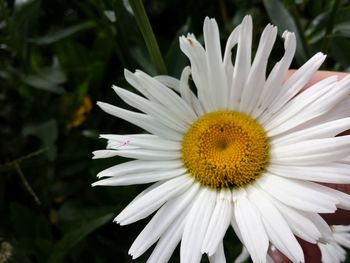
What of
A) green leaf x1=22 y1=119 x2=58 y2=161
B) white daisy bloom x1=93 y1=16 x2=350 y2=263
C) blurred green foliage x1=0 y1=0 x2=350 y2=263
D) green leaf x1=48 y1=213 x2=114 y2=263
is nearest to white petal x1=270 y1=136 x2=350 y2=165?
white daisy bloom x1=93 y1=16 x2=350 y2=263

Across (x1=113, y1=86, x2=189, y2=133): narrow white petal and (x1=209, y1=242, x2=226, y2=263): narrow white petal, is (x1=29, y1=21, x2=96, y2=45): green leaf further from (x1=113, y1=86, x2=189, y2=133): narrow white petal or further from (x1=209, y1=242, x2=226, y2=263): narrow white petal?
(x1=209, y1=242, x2=226, y2=263): narrow white petal

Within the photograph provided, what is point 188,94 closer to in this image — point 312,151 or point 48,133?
point 312,151

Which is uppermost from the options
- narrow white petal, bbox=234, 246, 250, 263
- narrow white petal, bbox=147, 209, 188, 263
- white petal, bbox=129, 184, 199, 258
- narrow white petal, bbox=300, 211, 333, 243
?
white petal, bbox=129, 184, 199, 258

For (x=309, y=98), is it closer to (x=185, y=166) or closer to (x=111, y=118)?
(x=185, y=166)

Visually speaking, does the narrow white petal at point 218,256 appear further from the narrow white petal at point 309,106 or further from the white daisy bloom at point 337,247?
the white daisy bloom at point 337,247

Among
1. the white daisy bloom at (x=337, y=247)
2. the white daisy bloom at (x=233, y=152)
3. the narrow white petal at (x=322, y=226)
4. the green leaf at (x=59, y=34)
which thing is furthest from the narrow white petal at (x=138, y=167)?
the green leaf at (x=59, y=34)

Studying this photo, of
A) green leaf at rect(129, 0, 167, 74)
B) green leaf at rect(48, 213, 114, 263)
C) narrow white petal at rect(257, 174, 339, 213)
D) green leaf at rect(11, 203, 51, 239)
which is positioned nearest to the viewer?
narrow white petal at rect(257, 174, 339, 213)

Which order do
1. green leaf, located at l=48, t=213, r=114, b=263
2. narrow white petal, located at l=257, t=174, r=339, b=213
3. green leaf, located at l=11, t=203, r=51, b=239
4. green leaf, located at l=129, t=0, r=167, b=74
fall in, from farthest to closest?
green leaf, located at l=11, t=203, r=51, b=239 → green leaf, located at l=48, t=213, r=114, b=263 → green leaf, located at l=129, t=0, r=167, b=74 → narrow white petal, located at l=257, t=174, r=339, b=213

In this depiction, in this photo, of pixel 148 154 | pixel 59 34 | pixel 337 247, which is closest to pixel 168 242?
pixel 148 154

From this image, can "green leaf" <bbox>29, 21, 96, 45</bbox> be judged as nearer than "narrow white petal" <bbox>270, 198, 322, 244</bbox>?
No
